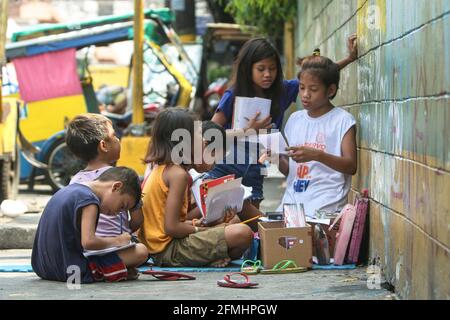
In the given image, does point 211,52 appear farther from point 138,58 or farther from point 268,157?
point 268,157

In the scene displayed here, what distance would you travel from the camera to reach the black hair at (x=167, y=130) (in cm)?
627

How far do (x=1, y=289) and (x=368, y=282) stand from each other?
6.67ft

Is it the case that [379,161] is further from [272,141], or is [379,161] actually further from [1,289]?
[1,289]

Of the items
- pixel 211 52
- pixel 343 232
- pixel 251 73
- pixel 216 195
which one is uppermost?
pixel 211 52

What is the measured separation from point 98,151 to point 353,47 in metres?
1.90

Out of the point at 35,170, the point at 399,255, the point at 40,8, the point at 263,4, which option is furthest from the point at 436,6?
the point at 40,8

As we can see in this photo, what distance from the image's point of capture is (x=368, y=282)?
18.0ft

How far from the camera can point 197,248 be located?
20.6 feet

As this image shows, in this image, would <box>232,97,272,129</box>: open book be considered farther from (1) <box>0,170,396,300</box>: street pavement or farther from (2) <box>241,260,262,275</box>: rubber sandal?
(1) <box>0,170,396,300</box>: street pavement

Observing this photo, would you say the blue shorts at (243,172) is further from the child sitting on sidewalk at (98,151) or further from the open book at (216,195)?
the child sitting on sidewalk at (98,151)

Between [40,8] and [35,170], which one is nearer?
[35,170]

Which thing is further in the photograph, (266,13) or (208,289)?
(266,13)

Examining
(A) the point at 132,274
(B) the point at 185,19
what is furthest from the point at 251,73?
(B) the point at 185,19

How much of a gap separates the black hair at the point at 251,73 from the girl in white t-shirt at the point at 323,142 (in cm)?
33
